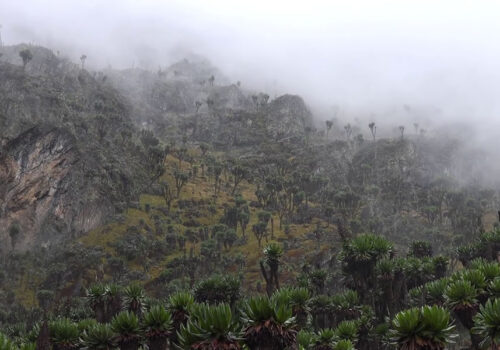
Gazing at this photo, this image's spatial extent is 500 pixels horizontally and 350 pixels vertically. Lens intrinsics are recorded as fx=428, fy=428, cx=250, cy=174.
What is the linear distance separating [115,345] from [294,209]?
8666cm

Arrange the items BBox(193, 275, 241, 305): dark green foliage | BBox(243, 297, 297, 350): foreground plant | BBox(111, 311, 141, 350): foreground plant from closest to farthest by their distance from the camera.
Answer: BBox(243, 297, 297, 350): foreground plant, BBox(111, 311, 141, 350): foreground plant, BBox(193, 275, 241, 305): dark green foliage

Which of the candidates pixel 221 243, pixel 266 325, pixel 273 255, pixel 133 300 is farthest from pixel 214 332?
pixel 221 243

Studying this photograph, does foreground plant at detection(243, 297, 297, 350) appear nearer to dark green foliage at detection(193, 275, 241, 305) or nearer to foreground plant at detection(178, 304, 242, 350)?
foreground plant at detection(178, 304, 242, 350)

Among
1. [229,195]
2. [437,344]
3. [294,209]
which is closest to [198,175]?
[229,195]

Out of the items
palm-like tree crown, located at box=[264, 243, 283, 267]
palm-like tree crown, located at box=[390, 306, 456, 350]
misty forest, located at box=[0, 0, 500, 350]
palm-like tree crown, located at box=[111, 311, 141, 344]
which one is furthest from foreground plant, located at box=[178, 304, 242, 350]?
palm-like tree crown, located at box=[264, 243, 283, 267]

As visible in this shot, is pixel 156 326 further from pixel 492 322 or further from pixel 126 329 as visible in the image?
pixel 492 322

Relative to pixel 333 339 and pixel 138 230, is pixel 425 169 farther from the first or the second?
pixel 333 339

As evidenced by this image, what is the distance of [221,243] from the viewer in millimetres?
85438

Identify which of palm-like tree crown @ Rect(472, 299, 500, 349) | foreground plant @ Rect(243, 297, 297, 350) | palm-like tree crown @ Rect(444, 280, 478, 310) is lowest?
palm-like tree crown @ Rect(444, 280, 478, 310)

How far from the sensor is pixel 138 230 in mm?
83562

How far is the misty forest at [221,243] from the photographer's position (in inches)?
870

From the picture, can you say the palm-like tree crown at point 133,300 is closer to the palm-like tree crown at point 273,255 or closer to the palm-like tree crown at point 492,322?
the palm-like tree crown at point 273,255

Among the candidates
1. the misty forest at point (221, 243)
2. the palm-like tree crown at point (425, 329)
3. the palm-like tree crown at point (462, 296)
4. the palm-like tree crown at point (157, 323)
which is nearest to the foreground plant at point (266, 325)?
the misty forest at point (221, 243)

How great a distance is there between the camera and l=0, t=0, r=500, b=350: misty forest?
22.1 m
